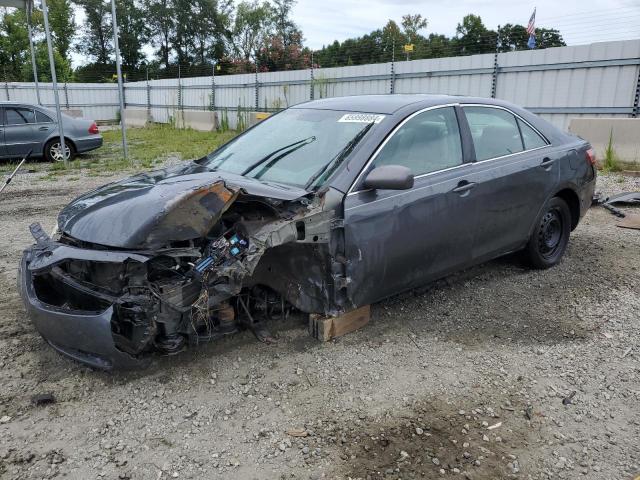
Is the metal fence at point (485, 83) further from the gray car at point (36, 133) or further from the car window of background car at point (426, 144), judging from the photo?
the car window of background car at point (426, 144)

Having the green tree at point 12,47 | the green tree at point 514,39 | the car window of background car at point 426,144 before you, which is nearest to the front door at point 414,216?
the car window of background car at point 426,144

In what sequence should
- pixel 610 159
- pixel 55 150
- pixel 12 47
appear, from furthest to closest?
pixel 12 47, pixel 55 150, pixel 610 159

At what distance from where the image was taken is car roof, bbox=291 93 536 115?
393cm

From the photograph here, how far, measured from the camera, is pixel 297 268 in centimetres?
348

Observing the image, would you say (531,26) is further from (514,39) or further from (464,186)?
(464,186)

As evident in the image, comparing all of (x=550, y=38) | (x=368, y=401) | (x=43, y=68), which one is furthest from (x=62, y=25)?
(x=368, y=401)

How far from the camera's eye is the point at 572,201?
5.13 m

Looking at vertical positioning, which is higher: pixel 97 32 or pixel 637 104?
pixel 97 32

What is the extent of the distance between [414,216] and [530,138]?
1787 millimetres

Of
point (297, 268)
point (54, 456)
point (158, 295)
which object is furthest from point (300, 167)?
point (54, 456)

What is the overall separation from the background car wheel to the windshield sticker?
10.4 meters

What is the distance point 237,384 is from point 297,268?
2.70 ft

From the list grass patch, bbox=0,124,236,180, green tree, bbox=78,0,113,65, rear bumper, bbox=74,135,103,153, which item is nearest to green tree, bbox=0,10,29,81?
green tree, bbox=78,0,113,65

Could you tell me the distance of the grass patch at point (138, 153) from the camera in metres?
11.4
